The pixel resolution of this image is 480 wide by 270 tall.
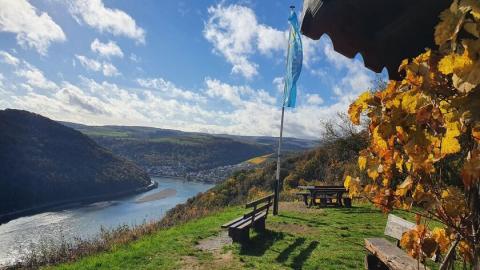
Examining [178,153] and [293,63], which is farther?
[178,153]

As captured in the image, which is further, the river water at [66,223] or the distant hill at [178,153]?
the distant hill at [178,153]

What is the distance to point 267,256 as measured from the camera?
28.0ft

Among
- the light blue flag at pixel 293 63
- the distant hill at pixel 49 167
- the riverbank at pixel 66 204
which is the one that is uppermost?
the light blue flag at pixel 293 63

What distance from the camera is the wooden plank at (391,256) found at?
453cm

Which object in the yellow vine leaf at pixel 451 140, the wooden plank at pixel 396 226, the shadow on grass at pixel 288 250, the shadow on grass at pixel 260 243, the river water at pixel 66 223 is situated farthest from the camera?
the river water at pixel 66 223

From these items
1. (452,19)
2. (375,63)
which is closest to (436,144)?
(375,63)

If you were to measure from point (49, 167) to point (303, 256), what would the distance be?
8796cm

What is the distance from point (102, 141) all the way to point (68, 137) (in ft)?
309

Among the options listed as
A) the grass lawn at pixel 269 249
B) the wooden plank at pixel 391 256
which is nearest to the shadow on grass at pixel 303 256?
the grass lawn at pixel 269 249

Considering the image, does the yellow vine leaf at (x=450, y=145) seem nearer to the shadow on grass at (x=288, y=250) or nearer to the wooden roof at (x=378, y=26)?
the wooden roof at (x=378, y=26)

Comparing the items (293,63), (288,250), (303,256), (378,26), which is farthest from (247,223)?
(378,26)

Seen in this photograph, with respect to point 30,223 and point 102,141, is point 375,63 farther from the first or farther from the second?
point 102,141

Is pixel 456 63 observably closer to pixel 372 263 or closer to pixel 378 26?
pixel 378 26

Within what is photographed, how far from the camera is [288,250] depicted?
29.3 feet
